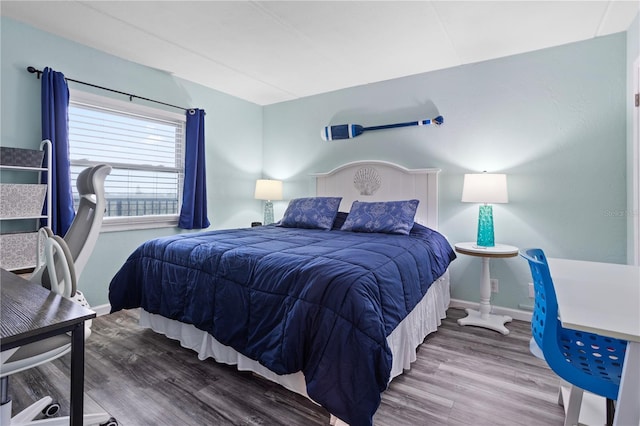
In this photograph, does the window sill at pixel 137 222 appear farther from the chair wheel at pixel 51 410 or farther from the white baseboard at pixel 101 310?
the chair wheel at pixel 51 410

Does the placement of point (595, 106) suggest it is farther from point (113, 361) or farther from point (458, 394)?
point (113, 361)

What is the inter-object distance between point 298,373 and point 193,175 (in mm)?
2671

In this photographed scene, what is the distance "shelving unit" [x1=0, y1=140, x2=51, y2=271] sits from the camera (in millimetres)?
2303

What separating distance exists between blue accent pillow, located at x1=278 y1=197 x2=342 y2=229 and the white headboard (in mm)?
348

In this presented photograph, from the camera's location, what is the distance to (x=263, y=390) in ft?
5.82

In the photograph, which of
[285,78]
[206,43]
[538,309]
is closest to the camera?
[538,309]

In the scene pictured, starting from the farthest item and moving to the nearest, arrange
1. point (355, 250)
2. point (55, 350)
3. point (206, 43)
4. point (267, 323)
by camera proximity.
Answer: point (206, 43) < point (355, 250) < point (267, 323) < point (55, 350)

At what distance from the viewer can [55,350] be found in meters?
1.19

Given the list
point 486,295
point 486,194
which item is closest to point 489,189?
point 486,194

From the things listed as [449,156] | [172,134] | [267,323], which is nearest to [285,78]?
[172,134]

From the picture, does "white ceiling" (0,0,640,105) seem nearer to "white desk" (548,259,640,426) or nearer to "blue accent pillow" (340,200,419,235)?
"blue accent pillow" (340,200,419,235)

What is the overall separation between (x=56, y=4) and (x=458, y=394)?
141 inches

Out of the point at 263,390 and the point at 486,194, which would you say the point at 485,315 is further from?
the point at 263,390

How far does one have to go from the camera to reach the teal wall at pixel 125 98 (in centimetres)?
249
